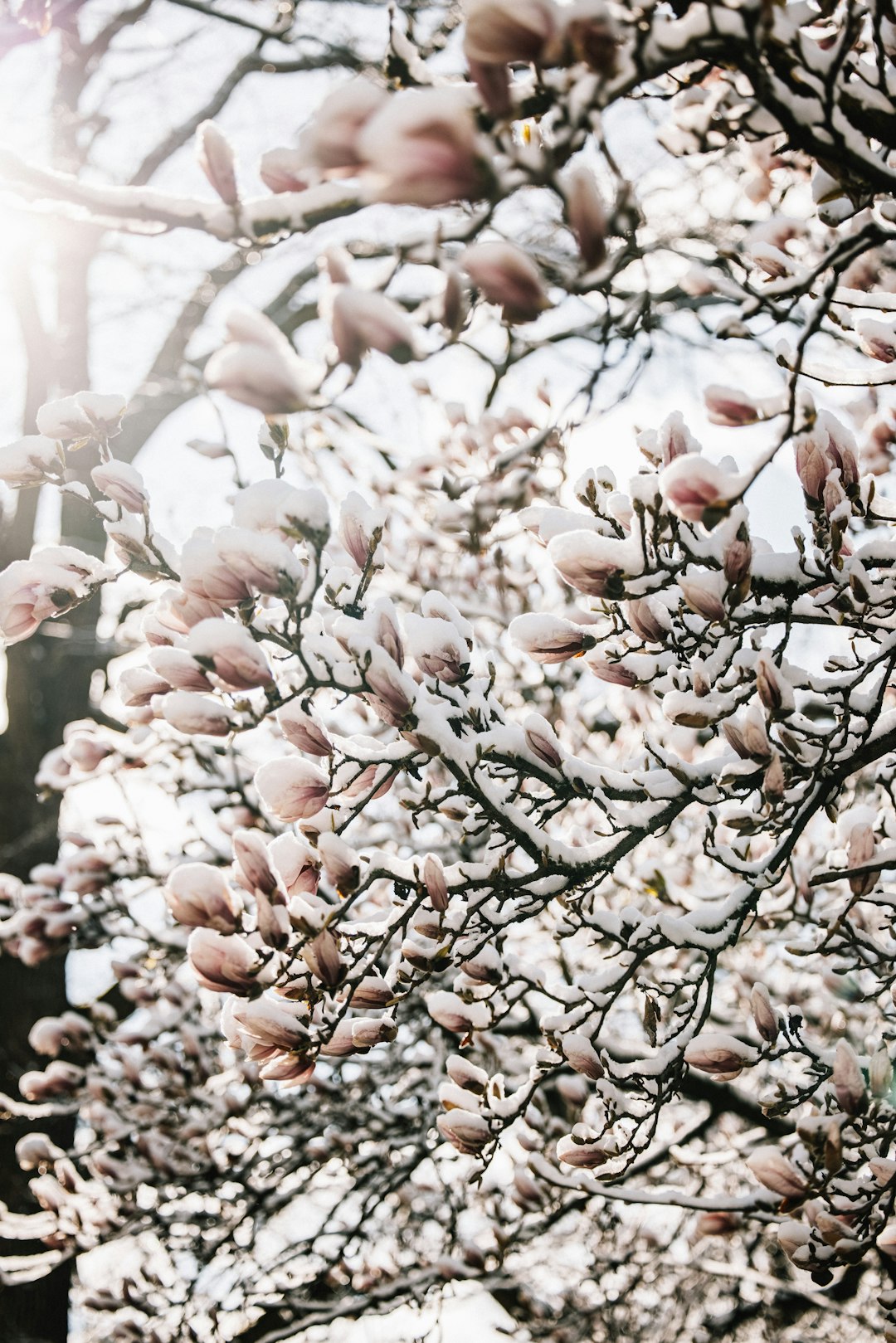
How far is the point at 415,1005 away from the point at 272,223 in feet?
10.9

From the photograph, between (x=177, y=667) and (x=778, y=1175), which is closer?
(x=177, y=667)

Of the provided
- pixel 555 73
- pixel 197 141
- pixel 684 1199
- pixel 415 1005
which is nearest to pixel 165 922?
pixel 415 1005

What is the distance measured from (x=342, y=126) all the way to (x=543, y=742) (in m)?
0.97

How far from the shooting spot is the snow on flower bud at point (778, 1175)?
4.77 ft

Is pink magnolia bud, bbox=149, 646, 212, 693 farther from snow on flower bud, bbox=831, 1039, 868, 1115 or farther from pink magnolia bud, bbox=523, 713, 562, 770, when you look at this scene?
snow on flower bud, bbox=831, 1039, 868, 1115

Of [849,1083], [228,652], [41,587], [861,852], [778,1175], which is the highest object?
[41,587]

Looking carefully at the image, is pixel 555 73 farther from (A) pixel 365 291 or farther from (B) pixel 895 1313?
(B) pixel 895 1313

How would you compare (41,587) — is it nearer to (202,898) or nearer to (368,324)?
(202,898)

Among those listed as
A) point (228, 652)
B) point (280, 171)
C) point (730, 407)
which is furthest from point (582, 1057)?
point (280, 171)

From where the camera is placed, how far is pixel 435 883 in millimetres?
1317

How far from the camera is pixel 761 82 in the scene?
0.88 metres

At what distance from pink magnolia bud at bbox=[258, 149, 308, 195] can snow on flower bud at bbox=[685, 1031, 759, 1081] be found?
1.52 meters

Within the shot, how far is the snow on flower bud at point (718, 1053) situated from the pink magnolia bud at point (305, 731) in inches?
34.2

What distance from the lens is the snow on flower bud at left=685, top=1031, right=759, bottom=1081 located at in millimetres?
1488
